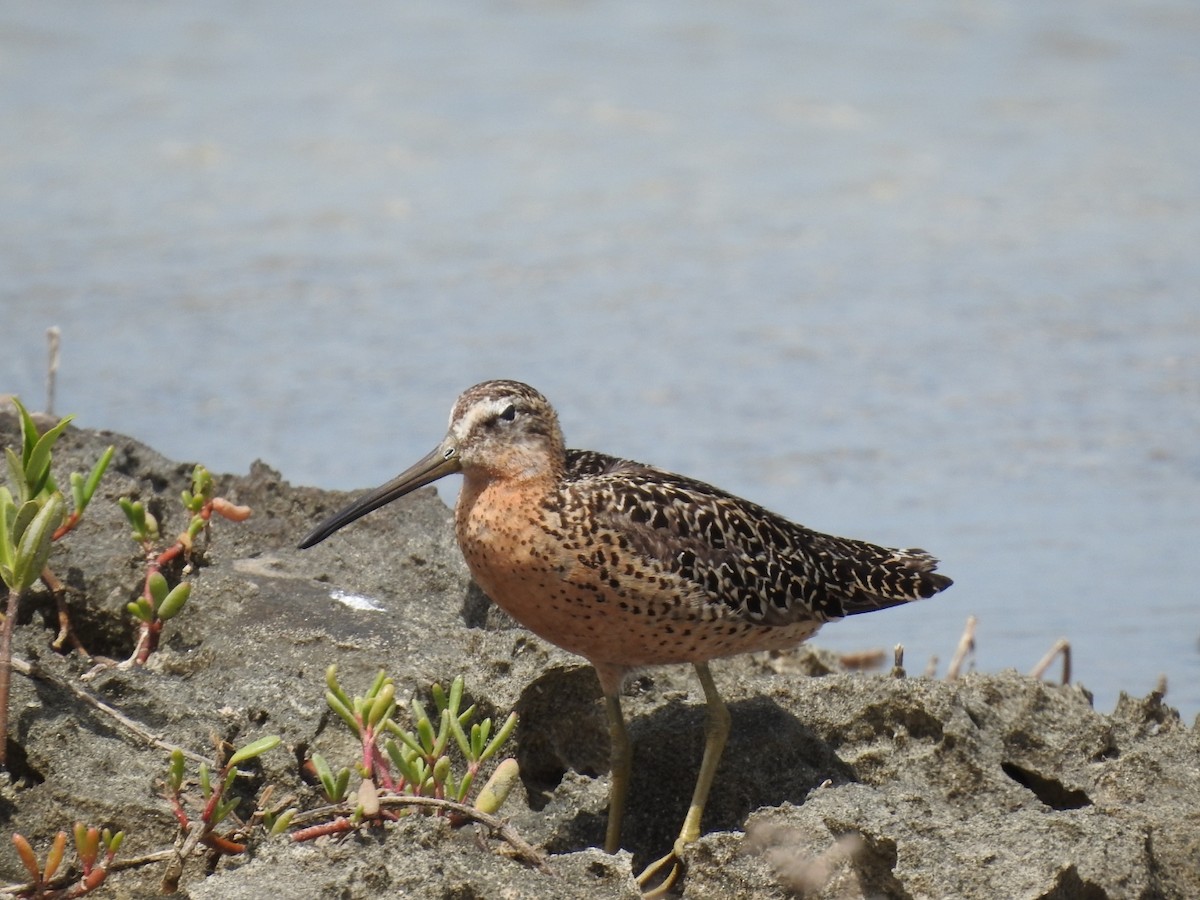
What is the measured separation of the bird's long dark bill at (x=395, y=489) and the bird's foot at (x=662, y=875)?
3.61 feet

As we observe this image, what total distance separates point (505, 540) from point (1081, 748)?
148 centimetres

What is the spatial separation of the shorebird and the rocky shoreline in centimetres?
15

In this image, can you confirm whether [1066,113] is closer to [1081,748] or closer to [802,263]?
[802,263]

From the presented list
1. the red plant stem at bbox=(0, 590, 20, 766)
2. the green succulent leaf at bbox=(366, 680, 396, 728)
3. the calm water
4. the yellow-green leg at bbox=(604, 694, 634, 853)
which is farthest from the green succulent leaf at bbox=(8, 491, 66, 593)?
the calm water

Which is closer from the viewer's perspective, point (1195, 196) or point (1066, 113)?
point (1195, 196)

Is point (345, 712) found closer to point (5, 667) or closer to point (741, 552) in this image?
point (5, 667)

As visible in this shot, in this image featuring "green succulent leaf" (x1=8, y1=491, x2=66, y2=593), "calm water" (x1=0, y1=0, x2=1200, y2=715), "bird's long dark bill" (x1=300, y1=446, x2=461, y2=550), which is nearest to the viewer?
"green succulent leaf" (x1=8, y1=491, x2=66, y2=593)

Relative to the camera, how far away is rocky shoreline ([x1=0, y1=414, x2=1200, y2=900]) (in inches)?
133

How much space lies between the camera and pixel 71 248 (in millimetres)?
9680

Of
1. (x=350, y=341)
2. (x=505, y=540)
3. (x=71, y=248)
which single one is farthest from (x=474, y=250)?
(x=505, y=540)

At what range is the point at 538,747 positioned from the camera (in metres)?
4.24

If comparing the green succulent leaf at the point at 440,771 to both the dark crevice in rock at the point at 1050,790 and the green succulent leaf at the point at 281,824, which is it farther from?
the dark crevice in rock at the point at 1050,790

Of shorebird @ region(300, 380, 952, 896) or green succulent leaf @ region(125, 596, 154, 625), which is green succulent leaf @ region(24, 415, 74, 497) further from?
shorebird @ region(300, 380, 952, 896)

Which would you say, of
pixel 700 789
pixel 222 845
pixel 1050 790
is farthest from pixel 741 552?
pixel 222 845
